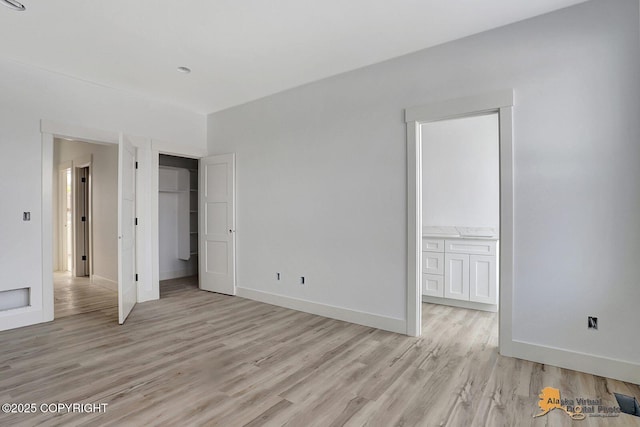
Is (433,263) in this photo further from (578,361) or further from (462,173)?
(578,361)

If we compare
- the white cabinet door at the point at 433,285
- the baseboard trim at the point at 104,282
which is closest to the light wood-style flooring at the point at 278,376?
the white cabinet door at the point at 433,285

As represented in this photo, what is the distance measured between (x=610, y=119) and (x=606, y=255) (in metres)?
0.99

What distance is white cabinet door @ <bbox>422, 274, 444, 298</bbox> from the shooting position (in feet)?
14.2

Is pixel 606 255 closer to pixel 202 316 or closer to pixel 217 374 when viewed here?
pixel 217 374

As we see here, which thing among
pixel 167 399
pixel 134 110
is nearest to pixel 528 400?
pixel 167 399

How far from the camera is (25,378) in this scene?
240 centimetres

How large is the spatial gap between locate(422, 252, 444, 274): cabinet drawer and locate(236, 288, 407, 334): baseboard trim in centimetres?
132

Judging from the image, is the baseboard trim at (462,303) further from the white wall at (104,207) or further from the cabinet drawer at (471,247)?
the white wall at (104,207)

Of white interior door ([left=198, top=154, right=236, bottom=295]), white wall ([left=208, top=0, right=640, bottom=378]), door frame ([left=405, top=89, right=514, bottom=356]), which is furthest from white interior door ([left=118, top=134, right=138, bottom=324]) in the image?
door frame ([left=405, top=89, right=514, bottom=356])

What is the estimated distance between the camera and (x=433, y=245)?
4.42m

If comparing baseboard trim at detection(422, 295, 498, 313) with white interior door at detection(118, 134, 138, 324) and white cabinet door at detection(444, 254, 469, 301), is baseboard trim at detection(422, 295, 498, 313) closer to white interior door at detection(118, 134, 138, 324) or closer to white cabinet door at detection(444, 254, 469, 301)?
white cabinet door at detection(444, 254, 469, 301)

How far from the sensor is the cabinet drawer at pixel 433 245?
4.35 metres

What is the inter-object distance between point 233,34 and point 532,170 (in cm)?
278

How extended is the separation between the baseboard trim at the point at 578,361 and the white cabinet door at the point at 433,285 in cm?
160
